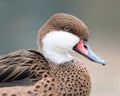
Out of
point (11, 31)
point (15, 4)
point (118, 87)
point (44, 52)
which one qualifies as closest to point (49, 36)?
point (44, 52)

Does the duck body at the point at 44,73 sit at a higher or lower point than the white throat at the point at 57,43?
lower

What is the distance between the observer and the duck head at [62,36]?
126 inches

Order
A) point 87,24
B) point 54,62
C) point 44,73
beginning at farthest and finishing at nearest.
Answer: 1. point 87,24
2. point 54,62
3. point 44,73

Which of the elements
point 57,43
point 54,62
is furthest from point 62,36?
point 54,62

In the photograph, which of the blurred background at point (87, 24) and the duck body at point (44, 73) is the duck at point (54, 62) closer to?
the duck body at point (44, 73)

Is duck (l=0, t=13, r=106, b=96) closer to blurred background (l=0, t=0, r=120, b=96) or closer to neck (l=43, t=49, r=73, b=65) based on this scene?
neck (l=43, t=49, r=73, b=65)

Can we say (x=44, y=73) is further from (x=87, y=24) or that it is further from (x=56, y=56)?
(x=87, y=24)

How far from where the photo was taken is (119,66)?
599cm

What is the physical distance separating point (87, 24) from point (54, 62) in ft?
10.7

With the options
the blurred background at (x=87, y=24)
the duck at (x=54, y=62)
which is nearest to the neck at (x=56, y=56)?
the duck at (x=54, y=62)

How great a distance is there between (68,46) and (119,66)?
9.28 feet

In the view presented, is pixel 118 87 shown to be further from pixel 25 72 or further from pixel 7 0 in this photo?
pixel 25 72

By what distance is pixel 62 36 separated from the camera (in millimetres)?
3201

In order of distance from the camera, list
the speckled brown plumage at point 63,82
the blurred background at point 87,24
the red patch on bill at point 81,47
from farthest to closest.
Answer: the blurred background at point 87,24
the red patch on bill at point 81,47
the speckled brown plumage at point 63,82
